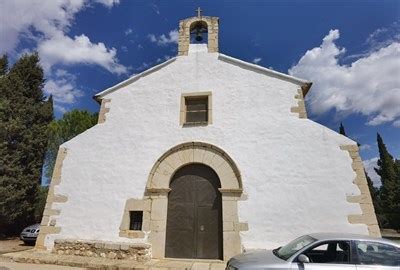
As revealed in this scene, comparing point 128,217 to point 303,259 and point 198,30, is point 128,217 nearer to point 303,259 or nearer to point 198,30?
point 303,259

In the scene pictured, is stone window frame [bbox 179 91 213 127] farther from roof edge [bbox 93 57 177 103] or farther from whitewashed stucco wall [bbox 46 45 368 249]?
roof edge [bbox 93 57 177 103]

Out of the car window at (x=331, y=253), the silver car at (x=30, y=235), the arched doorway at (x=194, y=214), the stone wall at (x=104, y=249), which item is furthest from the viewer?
the silver car at (x=30, y=235)

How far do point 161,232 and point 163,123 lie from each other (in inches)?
124

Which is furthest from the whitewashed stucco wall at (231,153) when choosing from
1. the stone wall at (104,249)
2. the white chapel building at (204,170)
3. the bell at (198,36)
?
the bell at (198,36)

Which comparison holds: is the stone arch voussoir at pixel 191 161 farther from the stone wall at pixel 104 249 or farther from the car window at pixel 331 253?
the car window at pixel 331 253

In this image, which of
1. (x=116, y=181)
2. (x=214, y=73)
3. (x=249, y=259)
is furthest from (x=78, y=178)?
(x=249, y=259)

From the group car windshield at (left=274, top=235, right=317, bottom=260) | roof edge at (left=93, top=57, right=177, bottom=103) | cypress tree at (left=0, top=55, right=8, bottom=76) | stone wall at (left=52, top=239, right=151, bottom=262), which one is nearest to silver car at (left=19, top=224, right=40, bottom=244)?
stone wall at (left=52, top=239, right=151, bottom=262)

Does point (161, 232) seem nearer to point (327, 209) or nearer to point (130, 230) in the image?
point (130, 230)

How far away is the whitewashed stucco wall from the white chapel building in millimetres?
29

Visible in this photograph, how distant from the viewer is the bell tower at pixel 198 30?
9.40 meters

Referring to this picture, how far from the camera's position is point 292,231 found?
6.93 m

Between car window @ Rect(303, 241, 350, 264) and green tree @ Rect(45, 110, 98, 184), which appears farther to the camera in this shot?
green tree @ Rect(45, 110, 98, 184)

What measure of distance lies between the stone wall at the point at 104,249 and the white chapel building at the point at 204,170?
4 cm

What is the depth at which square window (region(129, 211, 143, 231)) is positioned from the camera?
7.80 m
